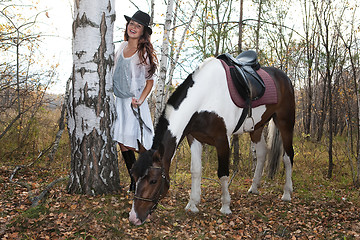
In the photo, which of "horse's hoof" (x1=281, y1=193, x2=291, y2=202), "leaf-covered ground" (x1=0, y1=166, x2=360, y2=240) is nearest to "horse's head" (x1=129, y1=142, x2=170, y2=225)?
"leaf-covered ground" (x1=0, y1=166, x2=360, y2=240)

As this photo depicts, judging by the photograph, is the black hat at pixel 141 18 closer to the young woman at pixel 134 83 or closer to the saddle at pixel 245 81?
the young woman at pixel 134 83

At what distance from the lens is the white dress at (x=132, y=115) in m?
3.30

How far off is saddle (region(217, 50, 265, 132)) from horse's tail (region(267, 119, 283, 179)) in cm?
116

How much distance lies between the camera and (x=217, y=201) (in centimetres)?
399

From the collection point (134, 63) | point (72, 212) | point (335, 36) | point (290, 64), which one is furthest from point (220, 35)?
point (290, 64)

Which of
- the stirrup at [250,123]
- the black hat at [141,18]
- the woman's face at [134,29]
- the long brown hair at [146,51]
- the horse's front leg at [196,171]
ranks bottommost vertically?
the horse's front leg at [196,171]

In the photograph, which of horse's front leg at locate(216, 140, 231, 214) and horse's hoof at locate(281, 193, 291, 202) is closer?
horse's front leg at locate(216, 140, 231, 214)

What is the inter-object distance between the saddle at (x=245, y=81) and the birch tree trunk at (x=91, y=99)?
1.60 metres

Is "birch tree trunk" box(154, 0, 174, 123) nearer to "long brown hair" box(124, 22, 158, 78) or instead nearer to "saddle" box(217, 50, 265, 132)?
"saddle" box(217, 50, 265, 132)

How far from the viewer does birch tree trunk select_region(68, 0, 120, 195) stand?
315 centimetres

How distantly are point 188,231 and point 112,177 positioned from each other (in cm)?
112

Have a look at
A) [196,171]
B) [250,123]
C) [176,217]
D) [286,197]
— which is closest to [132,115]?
[196,171]

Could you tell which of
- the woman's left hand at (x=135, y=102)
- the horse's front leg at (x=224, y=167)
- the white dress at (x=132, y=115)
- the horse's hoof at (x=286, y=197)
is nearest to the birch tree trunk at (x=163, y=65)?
the white dress at (x=132, y=115)

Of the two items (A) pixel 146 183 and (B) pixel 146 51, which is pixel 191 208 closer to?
(A) pixel 146 183
